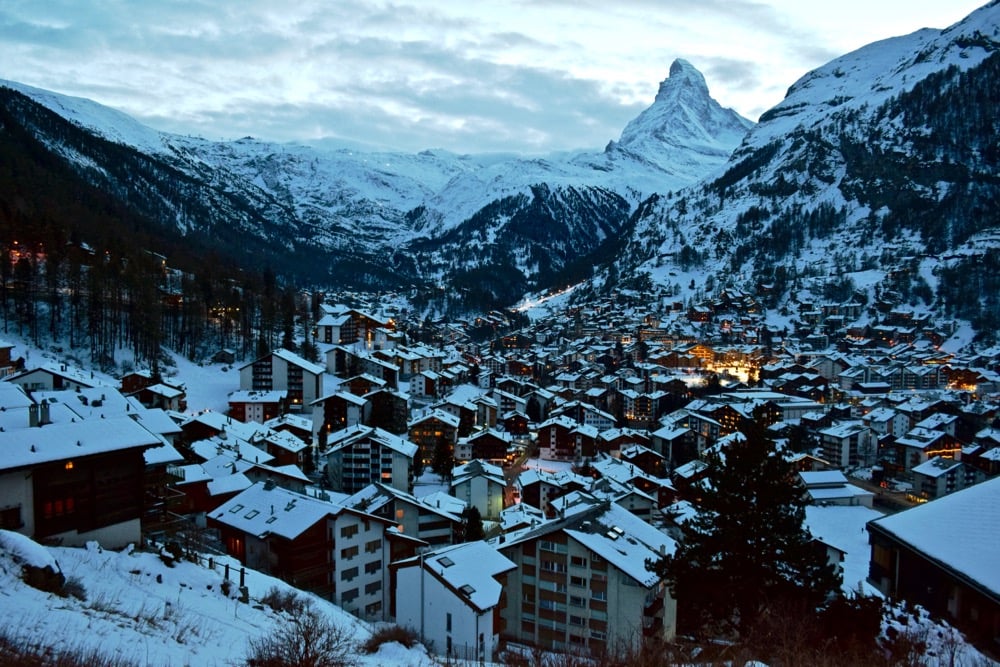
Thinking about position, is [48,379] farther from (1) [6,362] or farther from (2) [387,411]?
(2) [387,411]

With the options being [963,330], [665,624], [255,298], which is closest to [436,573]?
[665,624]

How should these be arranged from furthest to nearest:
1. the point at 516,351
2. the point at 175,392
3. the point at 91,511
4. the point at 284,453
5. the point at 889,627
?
1. the point at 516,351
2. the point at 175,392
3. the point at 284,453
4. the point at 91,511
5. the point at 889,627

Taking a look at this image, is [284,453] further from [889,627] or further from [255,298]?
[255,298]

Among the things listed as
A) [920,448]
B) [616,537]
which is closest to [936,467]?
[920,448]

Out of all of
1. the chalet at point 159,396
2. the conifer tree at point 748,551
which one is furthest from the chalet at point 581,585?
the chalet at point 159,396

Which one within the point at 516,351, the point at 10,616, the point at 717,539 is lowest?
the point at 516,351

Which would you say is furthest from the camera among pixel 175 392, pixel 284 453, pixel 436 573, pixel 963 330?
pixel 963 330

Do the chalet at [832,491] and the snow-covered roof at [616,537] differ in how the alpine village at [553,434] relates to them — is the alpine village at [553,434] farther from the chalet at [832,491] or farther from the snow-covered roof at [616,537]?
the chalet at [832,491]

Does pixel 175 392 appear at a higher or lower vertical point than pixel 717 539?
lower
